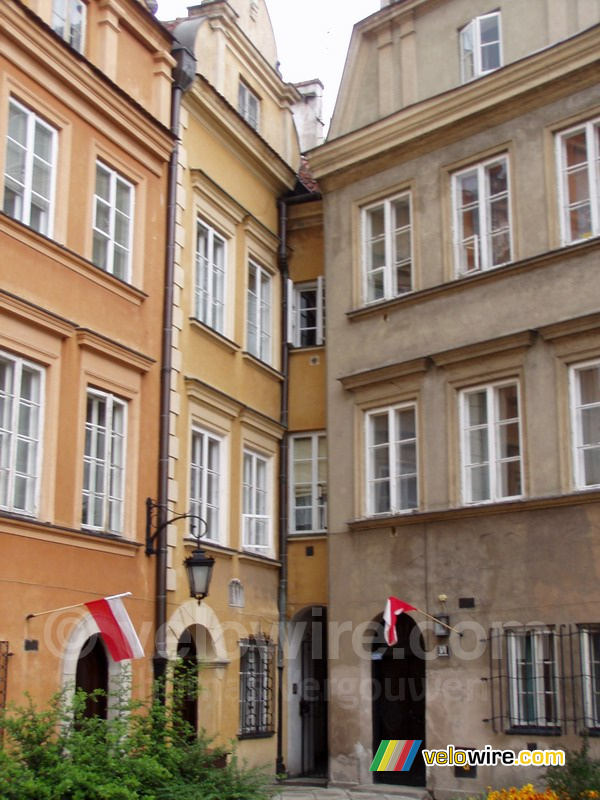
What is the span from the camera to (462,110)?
17.6 meters

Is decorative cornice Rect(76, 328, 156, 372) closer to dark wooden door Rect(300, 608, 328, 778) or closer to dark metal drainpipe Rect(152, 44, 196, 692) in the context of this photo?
dark metal drainpipe Rect(152, 44, 196, 692)

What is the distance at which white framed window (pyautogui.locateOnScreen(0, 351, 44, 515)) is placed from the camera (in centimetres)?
1330

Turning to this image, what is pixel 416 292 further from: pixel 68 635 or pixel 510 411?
pixel 68 635

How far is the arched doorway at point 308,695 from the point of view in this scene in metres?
18.9

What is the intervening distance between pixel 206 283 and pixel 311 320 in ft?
10.3

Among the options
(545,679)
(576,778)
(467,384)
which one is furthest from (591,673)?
(467,384)

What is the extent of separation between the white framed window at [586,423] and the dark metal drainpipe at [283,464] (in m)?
5.65

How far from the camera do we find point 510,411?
648 inches

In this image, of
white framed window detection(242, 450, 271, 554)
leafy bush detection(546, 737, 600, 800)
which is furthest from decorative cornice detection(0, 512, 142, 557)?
leafy bush detection(546, 737, 600, 800)

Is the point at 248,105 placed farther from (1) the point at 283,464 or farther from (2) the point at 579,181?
(2) the point at 579,181

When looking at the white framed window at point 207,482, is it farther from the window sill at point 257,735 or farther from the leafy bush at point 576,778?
the leafy bush at point 576,778

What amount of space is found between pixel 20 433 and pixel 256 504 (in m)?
6.07

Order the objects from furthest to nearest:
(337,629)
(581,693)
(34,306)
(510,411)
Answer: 1. (337,629)
2. (510,411)
3. (581,693)
4. (34,306)

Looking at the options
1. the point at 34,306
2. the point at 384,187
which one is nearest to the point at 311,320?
the point at 384,187
